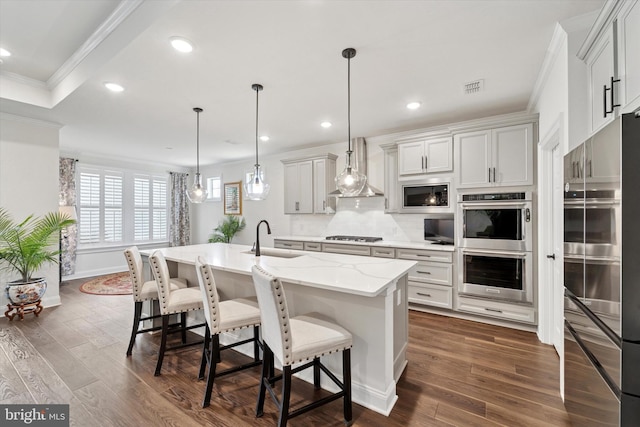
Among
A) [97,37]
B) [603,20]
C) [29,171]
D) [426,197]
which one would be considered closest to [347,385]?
[603,20]

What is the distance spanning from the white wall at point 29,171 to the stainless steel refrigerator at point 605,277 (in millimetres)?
5889

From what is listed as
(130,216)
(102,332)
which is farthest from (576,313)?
(130,216)

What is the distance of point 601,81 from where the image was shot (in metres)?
1.73

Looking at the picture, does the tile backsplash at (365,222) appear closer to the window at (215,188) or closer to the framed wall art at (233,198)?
the framed wall art at (233,198)

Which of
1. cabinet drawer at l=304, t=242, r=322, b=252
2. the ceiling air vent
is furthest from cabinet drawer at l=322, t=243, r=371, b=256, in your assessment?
the ceiling air vent

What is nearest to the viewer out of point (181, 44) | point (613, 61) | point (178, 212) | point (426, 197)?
point (613, 61)

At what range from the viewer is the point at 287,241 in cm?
512

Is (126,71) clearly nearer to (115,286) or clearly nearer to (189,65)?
(189,65)

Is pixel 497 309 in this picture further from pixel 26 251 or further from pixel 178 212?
pixel 178 212

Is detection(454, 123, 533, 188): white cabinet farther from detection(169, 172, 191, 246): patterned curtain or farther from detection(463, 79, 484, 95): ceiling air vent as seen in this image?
detection(169, 172, 191, 246): patterned curtain

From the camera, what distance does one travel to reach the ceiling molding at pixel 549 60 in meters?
2.07

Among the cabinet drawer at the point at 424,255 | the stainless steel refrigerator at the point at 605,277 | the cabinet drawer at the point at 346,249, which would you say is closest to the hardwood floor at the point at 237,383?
the stainless steel refrigerator at the point at 605,277

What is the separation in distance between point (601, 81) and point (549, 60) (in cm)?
85

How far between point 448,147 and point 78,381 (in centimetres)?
451
